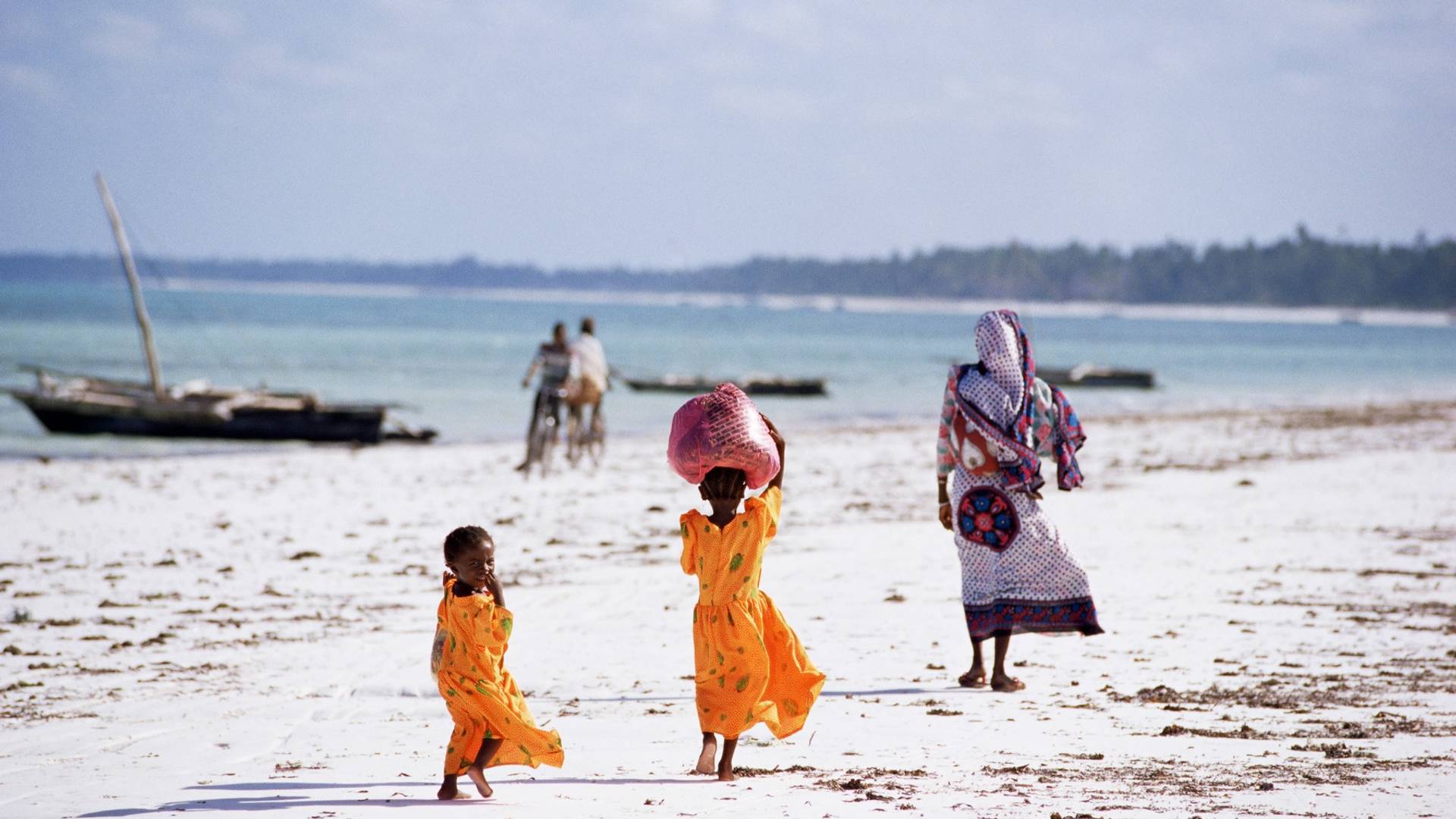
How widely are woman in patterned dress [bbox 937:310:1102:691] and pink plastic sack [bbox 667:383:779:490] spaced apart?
1885 millimetres

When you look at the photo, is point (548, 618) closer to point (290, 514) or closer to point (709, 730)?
point (709, 730)

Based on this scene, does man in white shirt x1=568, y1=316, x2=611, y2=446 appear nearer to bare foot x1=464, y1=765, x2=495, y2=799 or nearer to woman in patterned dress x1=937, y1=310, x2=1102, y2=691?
woman in patterned dress x1=937, y1=310, x2=1102, y2=691

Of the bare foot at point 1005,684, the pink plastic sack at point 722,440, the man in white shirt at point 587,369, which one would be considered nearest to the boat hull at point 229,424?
the man in white shirt at point 587,369

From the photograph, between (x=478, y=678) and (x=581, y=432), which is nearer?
(x=478, y=678)

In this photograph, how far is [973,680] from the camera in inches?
267

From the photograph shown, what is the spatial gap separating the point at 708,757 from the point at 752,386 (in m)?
32.7

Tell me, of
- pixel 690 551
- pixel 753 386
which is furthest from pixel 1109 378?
pixel 690 551

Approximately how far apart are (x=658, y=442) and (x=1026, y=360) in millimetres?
18132

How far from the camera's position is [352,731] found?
5996 mm

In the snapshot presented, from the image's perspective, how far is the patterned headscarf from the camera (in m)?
6.67

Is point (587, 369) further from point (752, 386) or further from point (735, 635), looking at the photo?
point (752, 386)

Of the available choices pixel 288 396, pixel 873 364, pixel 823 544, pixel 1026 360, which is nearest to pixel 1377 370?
pixel 873 364

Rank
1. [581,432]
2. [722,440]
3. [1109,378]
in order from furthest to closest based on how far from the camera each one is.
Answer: [1109,378], [581,432], [722,440]

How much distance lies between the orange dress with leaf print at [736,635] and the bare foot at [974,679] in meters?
1.81
